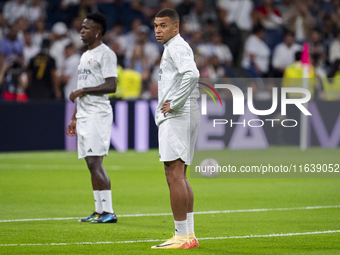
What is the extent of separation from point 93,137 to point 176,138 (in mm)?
2178

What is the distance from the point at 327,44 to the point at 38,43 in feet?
33.8

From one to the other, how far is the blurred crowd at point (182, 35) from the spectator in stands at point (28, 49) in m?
0.03

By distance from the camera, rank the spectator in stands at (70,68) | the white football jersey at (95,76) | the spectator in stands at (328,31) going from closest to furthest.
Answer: the white football jersey at (95,76), the spectator in stands at (70,68), the spectator in stands at (328,31)

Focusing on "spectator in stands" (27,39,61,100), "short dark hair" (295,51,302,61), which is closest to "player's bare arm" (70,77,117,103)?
"spectator in stands" (27,39,61,100)

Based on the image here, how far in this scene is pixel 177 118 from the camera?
618 centimetres

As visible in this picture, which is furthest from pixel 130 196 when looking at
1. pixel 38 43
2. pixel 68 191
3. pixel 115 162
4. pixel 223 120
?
pixel 38 43

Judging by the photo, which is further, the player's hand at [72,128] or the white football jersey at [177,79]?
the player's hand at [72,128]

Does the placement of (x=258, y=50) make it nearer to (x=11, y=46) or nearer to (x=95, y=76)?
(x=11, y=46)

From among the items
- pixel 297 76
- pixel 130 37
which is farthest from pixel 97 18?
pixel 130 37

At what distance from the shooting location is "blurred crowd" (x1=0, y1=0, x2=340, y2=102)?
1839 centimetres

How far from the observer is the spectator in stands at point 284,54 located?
21297mm

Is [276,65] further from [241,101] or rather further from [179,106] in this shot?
[179,106]

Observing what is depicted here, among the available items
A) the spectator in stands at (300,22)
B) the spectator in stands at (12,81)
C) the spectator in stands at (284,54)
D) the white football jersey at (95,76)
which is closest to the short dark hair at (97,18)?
the white football jersey at (95,76)

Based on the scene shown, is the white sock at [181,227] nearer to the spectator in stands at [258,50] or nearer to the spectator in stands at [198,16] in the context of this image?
the spectator in stands at [258,50]
